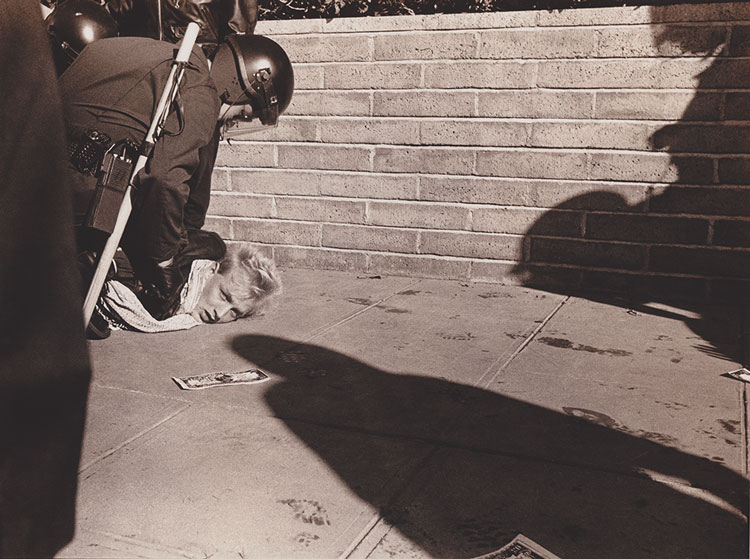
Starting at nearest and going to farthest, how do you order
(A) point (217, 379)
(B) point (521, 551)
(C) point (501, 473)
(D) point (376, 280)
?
1. (B) point (521, 551)
2. (C) point (501, 473)
3. (A) point (217, 379)
4. (D) point (376, 280)

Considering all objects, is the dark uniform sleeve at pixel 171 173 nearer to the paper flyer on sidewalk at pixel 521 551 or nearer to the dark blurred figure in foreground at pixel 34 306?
the paper flyer on sidewalk at pixel 521 551

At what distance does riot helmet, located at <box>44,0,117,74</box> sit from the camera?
15.4ft

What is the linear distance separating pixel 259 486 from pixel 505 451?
876mm

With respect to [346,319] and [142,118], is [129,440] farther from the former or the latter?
[346,319]

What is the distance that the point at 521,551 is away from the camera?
6.84 ft

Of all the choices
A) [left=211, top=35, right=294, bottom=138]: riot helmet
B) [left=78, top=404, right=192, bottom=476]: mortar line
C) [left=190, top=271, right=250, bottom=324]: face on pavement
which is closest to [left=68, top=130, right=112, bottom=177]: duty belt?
[left=211, top=35, right=294, bottom=138]: riot helmet

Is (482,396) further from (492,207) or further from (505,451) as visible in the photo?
(492,207)

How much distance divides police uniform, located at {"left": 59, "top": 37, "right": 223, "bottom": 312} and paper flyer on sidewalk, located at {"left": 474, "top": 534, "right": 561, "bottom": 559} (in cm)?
251

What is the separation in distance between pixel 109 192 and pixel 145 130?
43 cm

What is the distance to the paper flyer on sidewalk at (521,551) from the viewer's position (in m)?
2.06

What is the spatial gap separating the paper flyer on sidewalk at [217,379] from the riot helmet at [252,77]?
1714 mm

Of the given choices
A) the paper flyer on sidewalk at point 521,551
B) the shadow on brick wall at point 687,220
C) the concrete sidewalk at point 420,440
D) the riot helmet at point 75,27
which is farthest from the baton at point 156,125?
the shadow on brick wall at point 687,220

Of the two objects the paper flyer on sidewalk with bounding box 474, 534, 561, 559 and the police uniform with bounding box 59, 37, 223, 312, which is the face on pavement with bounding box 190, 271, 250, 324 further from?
the paper flyer on sidewalk with bounding box 474, 534, 561, 559

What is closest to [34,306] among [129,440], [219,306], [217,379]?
[129,440]
